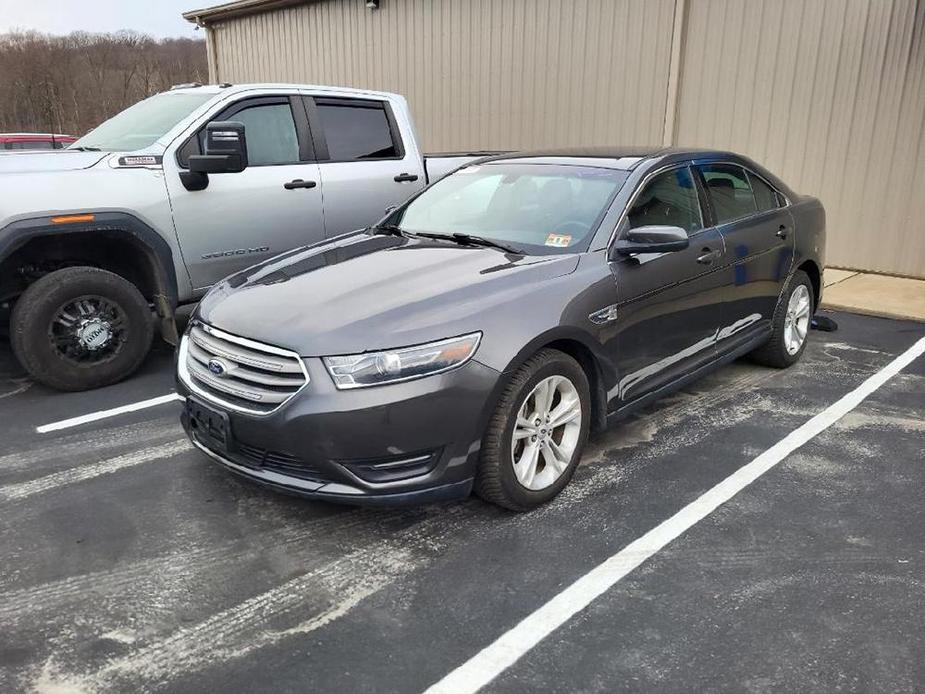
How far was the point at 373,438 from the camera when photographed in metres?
2.89

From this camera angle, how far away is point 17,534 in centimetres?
325

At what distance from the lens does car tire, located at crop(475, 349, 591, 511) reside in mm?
3146

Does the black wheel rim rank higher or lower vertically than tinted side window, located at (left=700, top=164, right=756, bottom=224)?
lower

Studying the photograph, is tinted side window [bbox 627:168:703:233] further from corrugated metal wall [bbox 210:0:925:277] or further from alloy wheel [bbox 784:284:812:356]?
corrugated metal wall [bbox 210:0:925:277]

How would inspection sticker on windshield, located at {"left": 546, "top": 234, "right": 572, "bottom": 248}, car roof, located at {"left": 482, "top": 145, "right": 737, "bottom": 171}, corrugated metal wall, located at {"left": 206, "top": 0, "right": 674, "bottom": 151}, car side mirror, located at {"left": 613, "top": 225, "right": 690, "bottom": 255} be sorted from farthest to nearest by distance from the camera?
corrugated metal wall, located at {"left": 206, "top": 0, "right": 674, "bottom": 151} → car roof, located at {"left": 482, "top": 145, "right": 737, "bottom": 171} → inspection sticker on windshield, located at {"left": 546, "top": 234, "right": 572, "bottom": 248} → car side mirror, located at {"left": 613, "top": 225, "right": 690, "bottom": 255}

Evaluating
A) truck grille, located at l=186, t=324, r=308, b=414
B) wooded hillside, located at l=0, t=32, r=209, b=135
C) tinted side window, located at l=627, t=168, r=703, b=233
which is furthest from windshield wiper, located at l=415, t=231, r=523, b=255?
wooded hillside, located at l=0, t=32, r=209, b=135

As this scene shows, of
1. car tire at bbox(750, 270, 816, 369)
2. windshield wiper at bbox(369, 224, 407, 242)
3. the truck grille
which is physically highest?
windshield wiper at bbox(369, 224, 407, 242)

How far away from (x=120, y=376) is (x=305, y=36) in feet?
33.4

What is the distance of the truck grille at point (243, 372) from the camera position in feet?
9.80

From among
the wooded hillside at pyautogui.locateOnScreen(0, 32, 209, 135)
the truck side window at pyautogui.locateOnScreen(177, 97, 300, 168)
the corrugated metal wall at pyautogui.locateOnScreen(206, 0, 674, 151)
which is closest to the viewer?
the truck side window at pyautogui.locateOnScreen(177, 97, 300, 168)

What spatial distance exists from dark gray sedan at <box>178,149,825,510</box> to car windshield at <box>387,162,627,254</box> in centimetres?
1

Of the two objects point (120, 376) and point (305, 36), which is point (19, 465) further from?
point (305, 36)

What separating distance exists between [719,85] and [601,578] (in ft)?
25.0

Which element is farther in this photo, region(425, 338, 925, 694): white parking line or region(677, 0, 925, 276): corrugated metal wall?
region(677, 0, 925, 276): corrugated metal wall
